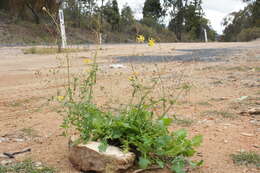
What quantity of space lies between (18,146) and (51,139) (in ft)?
0.79

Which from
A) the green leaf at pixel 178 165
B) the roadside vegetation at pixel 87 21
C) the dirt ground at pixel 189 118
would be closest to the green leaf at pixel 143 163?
the green leaf at pixel 178 165

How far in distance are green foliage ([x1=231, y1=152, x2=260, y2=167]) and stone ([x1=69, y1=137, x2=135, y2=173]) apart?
2.18ft

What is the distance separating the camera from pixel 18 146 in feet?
7.63

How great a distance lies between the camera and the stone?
5.76ft

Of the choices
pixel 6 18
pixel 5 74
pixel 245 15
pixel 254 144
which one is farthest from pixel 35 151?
pixel 245 15

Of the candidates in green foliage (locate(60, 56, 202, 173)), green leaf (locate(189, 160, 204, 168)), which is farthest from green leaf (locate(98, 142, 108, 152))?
green leaf (locate(189, 160, 204, 168))

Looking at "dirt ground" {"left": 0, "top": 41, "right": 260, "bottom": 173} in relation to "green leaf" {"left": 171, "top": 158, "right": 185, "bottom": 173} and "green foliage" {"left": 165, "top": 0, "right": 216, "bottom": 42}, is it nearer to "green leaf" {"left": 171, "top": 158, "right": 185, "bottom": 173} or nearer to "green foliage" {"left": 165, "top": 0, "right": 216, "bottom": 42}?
"green leaf" {"left": 171, "top": 158, "right": 185, "bottom": 173}

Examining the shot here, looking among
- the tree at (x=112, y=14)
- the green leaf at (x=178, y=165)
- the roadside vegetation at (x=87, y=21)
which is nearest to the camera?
the green leaf at (x=178, y=165)

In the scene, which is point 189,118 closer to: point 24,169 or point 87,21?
point 24,169

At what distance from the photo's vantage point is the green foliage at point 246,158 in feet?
6.43

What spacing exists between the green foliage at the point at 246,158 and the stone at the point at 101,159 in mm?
665

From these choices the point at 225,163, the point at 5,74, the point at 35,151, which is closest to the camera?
the point at 225,163

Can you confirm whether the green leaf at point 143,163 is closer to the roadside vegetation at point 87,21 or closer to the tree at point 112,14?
the roadside vegetation at point 87,21

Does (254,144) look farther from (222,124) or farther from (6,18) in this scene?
(6,18)
